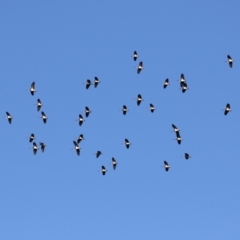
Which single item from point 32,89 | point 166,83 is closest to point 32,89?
point 32,89

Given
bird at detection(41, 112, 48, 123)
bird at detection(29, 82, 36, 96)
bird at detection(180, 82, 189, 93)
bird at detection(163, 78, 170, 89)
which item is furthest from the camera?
bird at detection(41, 112, 48, 123)

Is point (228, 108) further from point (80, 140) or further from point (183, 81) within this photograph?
point (80, 140)

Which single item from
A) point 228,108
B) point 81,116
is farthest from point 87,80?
point 228,108

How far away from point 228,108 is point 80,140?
19.0 meters

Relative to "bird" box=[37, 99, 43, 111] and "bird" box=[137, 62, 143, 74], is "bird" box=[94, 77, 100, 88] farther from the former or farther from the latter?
"bird" box=[37, 99, 43, 111]

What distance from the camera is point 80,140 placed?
163 meters

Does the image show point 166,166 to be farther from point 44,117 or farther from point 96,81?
point 44,117

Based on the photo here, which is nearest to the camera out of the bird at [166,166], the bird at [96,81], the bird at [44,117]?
the bird at [96,81]

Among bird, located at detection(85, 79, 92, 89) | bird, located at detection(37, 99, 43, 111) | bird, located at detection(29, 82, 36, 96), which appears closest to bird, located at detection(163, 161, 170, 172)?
bird, located at detection(85, 79, 92, 89)

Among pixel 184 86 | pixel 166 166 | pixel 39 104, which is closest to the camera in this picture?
pixel 184 86

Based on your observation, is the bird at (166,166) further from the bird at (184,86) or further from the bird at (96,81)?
the bird at (96,81)

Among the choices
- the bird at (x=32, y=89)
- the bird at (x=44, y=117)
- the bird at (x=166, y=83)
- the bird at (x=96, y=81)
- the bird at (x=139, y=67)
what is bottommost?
the bird at (x=166, y=83)

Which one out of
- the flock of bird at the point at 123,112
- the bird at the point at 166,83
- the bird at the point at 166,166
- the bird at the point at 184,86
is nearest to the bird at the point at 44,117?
the flock of bird at the point at 123,112

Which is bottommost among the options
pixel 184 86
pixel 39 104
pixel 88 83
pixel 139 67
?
pixel 184 86
